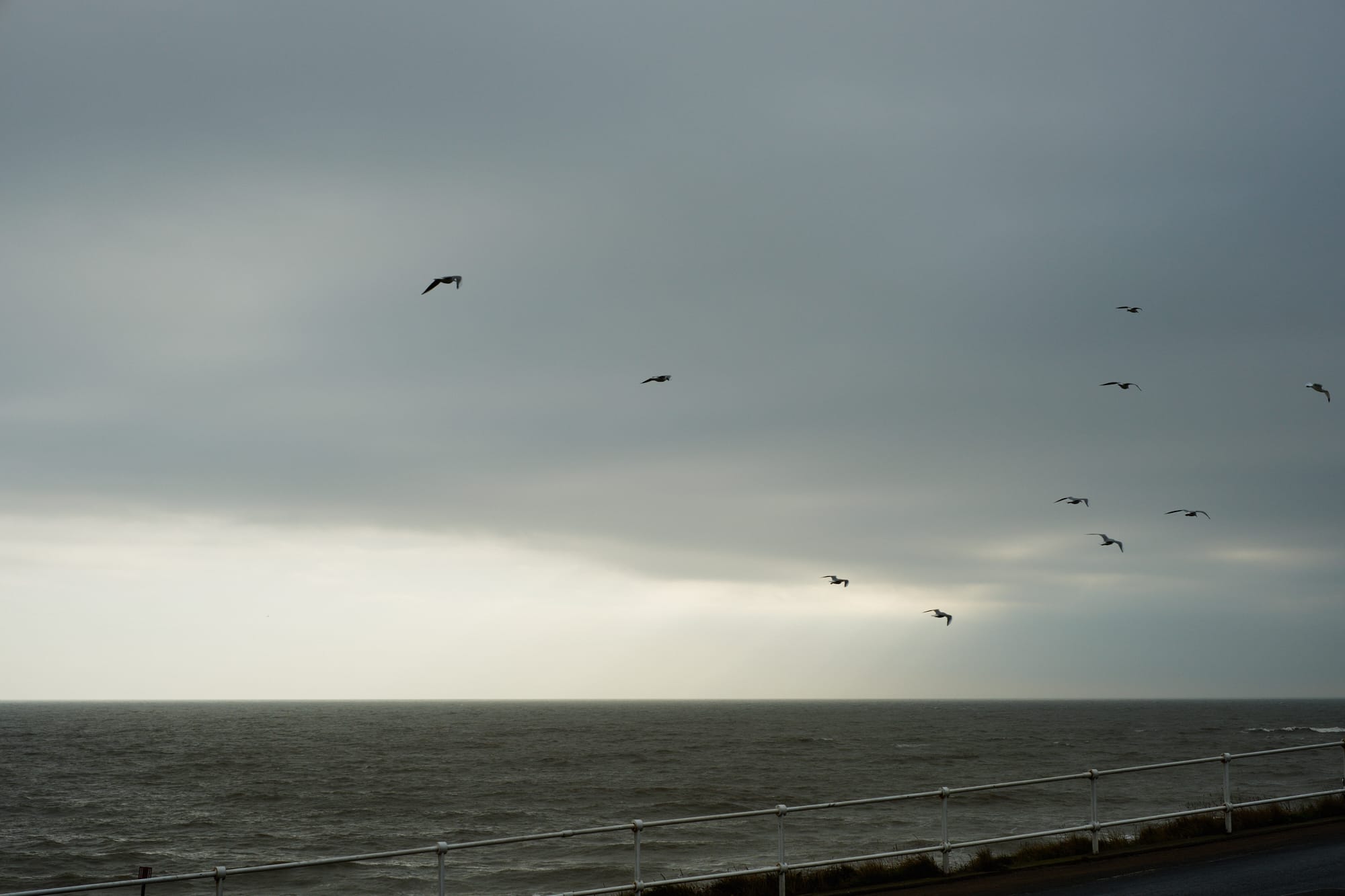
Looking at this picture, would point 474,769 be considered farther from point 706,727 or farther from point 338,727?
point 338,727

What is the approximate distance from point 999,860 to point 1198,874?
259 cm

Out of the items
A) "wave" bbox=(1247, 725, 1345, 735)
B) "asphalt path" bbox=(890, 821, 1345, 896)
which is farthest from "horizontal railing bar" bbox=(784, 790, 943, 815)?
"wave" bbox=(1247, 725, 1345, 735)

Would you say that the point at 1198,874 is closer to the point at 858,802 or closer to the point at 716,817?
the point at 858,802

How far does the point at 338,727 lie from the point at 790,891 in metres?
155

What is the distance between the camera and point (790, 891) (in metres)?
13.3

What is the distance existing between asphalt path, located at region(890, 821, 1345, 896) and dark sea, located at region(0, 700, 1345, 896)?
41.4 ft

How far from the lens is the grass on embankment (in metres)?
13.6

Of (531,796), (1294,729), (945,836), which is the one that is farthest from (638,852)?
(1294,729)

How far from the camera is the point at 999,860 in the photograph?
48.8 feet

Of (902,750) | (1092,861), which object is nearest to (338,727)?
(902,750)

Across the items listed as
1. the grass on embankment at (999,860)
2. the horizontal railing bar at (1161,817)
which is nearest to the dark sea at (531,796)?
the grass on embankment at (999,860)

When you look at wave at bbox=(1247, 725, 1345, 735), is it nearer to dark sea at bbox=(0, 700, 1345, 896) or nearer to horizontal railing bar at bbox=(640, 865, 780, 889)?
dark sea at bbox=(0, 700, 1345, 896)

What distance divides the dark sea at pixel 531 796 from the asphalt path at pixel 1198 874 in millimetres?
12620

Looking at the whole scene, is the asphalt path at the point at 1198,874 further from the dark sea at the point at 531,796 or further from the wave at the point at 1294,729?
the wave at the point at 1294,729
